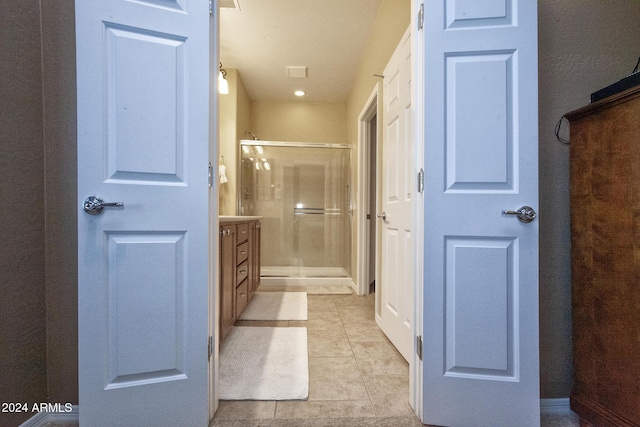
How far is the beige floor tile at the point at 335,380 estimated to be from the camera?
57.2 inches

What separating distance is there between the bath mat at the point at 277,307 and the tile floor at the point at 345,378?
13 centimetres

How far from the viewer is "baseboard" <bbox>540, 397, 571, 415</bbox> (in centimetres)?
134

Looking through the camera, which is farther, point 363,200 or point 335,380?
point 363,200

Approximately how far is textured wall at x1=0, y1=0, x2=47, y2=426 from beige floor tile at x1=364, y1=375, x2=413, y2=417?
1461 mm

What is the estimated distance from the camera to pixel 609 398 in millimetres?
1146

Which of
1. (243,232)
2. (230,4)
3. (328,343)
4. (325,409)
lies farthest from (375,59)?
(325,409)

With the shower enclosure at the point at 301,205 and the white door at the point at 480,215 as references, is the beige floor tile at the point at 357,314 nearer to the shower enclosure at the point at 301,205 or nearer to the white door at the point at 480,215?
the shower enclosure at the point at 301,205

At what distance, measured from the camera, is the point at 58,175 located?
1.23 meters

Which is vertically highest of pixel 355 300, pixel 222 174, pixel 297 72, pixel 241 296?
pixel 297 72

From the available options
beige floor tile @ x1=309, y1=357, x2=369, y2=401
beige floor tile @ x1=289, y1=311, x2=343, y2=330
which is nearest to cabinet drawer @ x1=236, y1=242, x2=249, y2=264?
beige floor tile @ x1=289, y1=311, x2=343, y2=330

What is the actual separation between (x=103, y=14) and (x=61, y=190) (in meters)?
0.72

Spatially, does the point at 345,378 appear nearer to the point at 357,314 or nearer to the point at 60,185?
the point at 357,314

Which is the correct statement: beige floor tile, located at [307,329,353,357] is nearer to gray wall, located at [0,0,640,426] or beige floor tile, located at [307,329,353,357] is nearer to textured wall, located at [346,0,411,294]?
gray wall, located at [0,0,640,426]

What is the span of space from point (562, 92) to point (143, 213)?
6.31 ft
